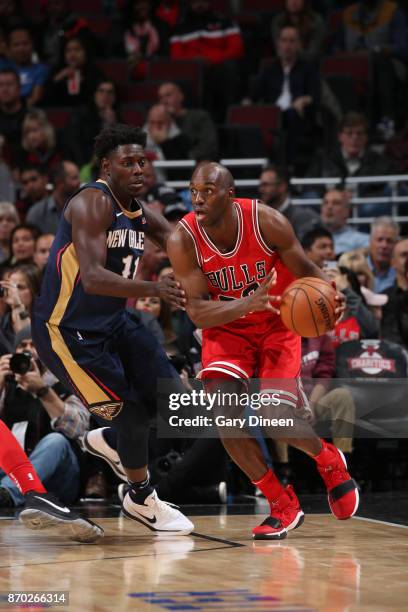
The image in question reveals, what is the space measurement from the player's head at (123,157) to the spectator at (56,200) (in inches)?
161

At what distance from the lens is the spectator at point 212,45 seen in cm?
1242

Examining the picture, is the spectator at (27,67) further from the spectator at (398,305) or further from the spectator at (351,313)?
the spectator at (398,305)

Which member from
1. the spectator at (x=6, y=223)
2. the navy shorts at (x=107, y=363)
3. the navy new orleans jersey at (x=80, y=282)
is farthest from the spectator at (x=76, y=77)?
the navy shorts at (x=107, y=363)

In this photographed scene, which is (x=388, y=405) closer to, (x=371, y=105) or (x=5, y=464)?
(x=5, y=464)

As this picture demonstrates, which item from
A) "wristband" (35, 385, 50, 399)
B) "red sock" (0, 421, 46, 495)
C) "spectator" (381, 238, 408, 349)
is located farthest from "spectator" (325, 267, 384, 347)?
"red sock" (0, 421, 46, 495)

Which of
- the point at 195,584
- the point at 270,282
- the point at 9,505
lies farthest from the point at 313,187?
the point at 195,584

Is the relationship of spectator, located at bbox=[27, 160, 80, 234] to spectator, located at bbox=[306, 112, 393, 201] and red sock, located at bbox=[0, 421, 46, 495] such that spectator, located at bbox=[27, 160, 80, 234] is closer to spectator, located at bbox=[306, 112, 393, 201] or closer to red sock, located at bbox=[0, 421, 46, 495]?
spectator, located at bbox=[306, 112, 393, 201]

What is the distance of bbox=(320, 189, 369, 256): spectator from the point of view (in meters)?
9.46

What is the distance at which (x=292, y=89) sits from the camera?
39.1 ft

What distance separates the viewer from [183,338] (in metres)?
8.10

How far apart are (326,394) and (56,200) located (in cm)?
332

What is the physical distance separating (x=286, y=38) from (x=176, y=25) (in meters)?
1.88

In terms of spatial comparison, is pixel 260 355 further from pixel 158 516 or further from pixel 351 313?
pixel 351 313

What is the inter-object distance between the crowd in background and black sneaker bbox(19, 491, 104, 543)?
1568 mm
